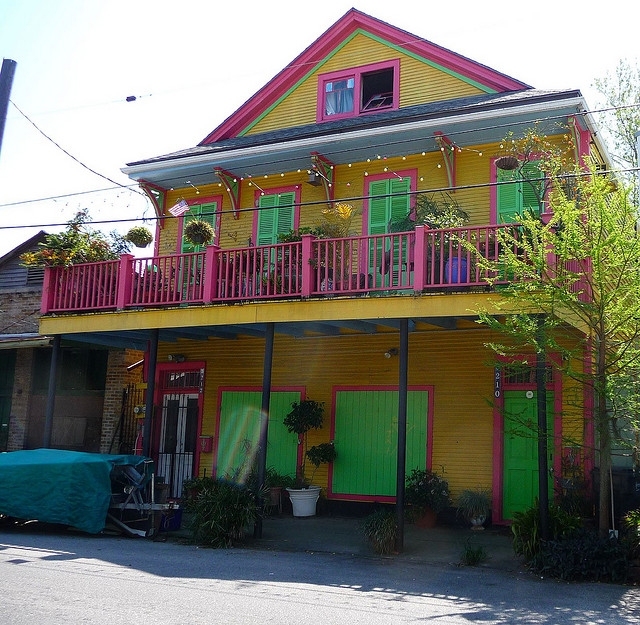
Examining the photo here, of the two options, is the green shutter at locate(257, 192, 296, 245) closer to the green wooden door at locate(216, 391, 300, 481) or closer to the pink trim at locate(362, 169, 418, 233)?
the pink trim at locate(362, 169, 418, 233)

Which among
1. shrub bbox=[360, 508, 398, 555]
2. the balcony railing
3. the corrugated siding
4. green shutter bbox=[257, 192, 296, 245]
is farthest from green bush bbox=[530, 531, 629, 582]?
green shutter bbox=[257, 192, 296, 245]

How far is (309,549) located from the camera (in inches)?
417

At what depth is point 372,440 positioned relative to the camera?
13.4 metres

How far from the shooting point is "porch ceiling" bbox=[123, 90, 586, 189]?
11.8m

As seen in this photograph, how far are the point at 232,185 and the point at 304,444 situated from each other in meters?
5.28

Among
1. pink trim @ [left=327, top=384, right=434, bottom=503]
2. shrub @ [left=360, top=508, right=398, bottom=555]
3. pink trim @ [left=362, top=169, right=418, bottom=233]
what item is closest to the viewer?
shrub @ [left=360, top=508, right=398, bottom=555]

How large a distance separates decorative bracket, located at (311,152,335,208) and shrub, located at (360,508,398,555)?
6.04 metres

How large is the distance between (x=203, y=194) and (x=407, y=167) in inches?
178

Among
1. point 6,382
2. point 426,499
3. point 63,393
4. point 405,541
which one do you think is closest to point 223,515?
point 405,541

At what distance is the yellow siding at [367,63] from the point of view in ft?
47.0

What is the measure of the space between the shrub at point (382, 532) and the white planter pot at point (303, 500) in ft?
10.2

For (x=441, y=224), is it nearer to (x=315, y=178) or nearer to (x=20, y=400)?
(x=315, y=178)

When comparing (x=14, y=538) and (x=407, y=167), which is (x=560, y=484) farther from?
(x=14, y=538)

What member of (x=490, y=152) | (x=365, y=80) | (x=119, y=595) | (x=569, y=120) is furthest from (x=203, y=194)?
(x=119, y=595)
